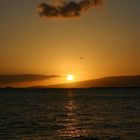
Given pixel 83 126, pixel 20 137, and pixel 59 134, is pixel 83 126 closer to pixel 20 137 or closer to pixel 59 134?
pixel 59 134

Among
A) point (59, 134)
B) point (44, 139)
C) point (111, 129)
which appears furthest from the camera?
point (111, 129)

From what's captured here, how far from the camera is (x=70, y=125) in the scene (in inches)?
1969

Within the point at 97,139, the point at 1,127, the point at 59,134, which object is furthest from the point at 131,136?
the point at 1,127

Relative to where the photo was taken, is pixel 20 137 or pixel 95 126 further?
pixel 95 126

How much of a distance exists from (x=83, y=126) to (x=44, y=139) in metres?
11.7

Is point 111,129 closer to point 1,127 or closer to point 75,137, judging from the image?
point 75,137

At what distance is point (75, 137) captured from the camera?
38.6m

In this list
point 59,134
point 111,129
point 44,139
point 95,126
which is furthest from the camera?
point 95,126

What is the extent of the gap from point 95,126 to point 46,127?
529cm

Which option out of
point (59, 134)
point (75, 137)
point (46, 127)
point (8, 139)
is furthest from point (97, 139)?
point (46, 127)

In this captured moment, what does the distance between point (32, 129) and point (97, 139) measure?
9254 millimetres

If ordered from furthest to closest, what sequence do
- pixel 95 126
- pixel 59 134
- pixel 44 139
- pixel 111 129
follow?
pixel 95 126
pixel 111 129
pixel 59 134
pixel 44 139

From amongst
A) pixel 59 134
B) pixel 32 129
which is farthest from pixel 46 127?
pixel 59 134

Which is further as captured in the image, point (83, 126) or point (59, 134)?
point (83, 126)
